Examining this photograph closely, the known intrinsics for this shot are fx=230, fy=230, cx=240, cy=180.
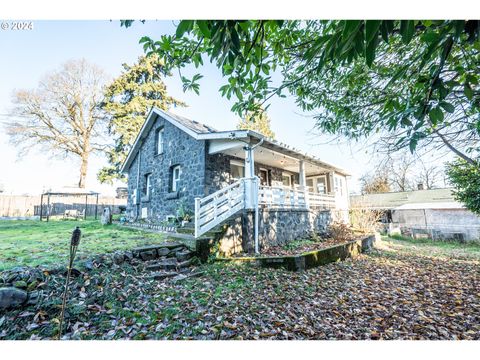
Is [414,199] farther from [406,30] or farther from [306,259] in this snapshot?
[406,30]

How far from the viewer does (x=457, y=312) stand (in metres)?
2.50

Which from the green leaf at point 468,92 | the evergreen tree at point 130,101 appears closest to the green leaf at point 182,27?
the green leaf at point 468,92

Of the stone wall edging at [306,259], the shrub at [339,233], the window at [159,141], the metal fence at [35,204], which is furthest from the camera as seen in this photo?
the metal fence at [35,204]

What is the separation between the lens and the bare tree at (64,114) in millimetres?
→ 3705

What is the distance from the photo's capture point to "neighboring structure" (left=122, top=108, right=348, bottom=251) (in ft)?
17.7

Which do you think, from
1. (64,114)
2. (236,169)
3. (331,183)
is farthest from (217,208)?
(331,183)

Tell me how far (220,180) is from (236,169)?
901 mm

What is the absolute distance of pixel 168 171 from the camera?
7.61 metres

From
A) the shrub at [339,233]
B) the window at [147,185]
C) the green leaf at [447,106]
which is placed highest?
the window at [147,185]

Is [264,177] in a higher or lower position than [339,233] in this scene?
higher

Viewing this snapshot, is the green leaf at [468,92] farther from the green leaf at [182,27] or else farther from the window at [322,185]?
the window at [322,185]

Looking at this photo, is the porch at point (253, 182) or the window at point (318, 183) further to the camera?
the window at point (318, 183)

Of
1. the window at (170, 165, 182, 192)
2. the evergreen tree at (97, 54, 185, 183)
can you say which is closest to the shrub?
the window at (170, 165, 182, 192)

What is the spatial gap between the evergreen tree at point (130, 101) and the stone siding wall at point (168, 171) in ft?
12.5
